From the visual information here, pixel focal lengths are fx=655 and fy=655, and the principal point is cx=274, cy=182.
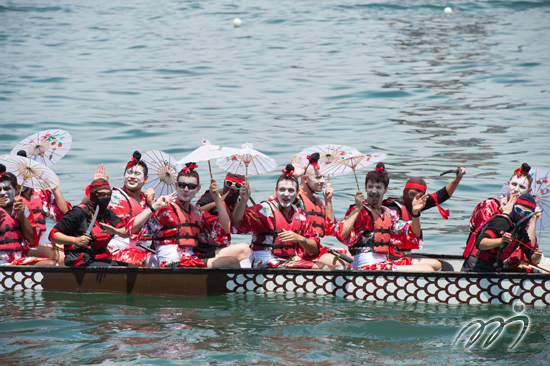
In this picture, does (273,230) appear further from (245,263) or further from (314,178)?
(314,178)

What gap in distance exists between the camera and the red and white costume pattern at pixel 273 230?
327 inches

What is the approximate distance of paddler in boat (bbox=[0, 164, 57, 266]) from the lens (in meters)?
8.41

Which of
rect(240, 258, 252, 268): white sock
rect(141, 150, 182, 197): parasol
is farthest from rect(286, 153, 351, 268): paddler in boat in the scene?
rect(141, 150, 182, 197): parasol

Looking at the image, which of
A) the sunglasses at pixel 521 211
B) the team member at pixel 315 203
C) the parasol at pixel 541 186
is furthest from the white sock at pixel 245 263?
the parasol at pixel 541 186

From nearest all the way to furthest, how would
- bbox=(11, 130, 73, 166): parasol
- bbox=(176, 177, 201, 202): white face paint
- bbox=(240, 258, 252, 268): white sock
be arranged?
1. bbox=(176, 177, 201, 202): white face paint
2. bbox=(240, 258, 252, 268): white sock
3. bbox=(11, 130, 73, 166): parasol

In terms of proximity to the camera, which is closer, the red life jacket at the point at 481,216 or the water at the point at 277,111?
the water at the point at 277,111

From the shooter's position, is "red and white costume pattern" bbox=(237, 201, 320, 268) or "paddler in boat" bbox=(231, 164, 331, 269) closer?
"paddler in boat" bbox=(231, 164, 331, 269)

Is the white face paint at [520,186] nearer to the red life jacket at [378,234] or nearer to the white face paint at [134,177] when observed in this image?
the red life jacket at [378,234]

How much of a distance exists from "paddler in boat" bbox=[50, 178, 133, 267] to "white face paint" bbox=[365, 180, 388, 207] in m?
3.10

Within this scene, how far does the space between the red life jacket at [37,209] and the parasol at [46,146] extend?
59 centimetres

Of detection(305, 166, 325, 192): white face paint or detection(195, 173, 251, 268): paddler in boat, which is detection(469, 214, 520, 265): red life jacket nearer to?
Result: detection(305, 166, 325, 192): white face paint

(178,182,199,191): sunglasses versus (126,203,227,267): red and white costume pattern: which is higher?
(178,182,199,191): sunglasses

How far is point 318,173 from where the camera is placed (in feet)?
28.6

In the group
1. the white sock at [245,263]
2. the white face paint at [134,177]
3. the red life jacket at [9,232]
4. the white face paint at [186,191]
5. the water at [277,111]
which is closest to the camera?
the water at [277,111]
